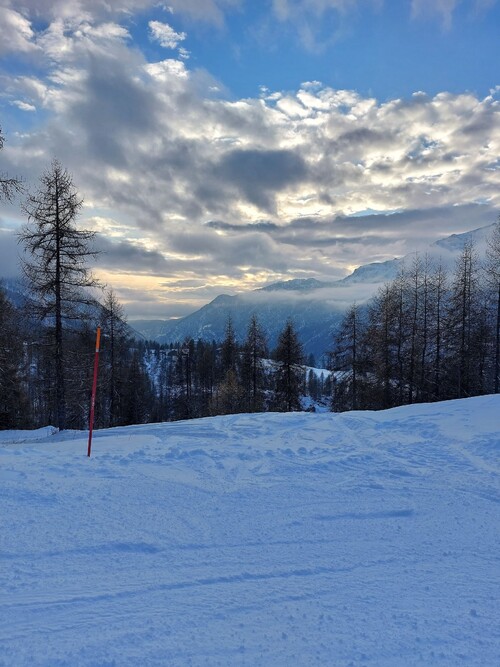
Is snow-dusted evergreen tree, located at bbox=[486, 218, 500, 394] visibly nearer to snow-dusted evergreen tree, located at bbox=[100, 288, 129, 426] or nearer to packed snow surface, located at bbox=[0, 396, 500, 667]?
packed snow surface, located at bbox=[0, 396, 500, 667]

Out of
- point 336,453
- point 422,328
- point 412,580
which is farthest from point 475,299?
point 412,580

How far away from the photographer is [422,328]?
93.4 feet

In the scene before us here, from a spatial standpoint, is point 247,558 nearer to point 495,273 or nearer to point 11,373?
point 495,273

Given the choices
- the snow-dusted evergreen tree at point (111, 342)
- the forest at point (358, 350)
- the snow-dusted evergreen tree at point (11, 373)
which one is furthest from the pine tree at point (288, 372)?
the snow-dusted evergreen tree at point (11, 373)

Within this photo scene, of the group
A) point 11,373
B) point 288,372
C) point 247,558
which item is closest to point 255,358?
point 288,372

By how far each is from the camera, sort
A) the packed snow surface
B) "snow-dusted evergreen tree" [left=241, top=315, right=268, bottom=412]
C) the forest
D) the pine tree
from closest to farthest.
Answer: the packed snow surface < the forest < the pine tree < "snow-dusted evergreen tree" [left=241, top=315, right=268, bottom=412]

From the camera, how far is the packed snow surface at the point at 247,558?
2922mm

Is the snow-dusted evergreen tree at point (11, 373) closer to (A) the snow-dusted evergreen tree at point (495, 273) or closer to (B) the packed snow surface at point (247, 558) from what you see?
(B) the packed snow surface at point (247, 558)

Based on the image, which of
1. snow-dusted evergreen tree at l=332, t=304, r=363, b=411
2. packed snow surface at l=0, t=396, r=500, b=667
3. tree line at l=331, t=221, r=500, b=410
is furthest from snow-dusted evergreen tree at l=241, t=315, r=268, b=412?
packed snow surface at l=0, t=396, r=500, b=667

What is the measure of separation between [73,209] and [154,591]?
15.5 metres

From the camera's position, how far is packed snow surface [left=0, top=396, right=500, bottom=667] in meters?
2.92

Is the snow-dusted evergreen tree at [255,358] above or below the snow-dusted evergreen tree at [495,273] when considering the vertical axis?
below

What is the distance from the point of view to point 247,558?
418cm

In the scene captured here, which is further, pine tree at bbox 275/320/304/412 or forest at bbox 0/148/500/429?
pine tree at bbox 275/320/304/412
